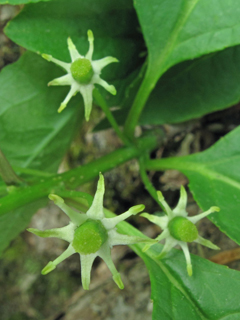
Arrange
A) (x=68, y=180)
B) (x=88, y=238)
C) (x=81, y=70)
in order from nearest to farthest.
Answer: (x=88, y=238), (x=81, y=70), (x=68, y=180)

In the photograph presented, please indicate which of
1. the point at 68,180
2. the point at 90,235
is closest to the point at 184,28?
the point at 68,180

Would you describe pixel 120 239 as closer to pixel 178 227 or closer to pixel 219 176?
pixel 178 227

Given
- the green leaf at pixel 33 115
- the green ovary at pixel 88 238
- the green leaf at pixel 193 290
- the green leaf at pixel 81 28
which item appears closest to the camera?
the green ovary at pixel 88 238

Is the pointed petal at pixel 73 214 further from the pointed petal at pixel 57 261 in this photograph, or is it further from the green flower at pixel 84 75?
the green flower at pixel 84 75

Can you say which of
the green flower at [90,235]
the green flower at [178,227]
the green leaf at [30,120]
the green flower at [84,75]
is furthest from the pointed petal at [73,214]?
the green leaf at [30,120]

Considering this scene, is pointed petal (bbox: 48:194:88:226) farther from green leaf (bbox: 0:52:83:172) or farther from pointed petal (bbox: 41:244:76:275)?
green leaf (bbox: 0:52:83:172)

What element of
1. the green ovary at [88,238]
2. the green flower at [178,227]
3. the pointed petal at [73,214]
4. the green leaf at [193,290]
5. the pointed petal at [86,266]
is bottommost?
the green leaf at [193,290]
